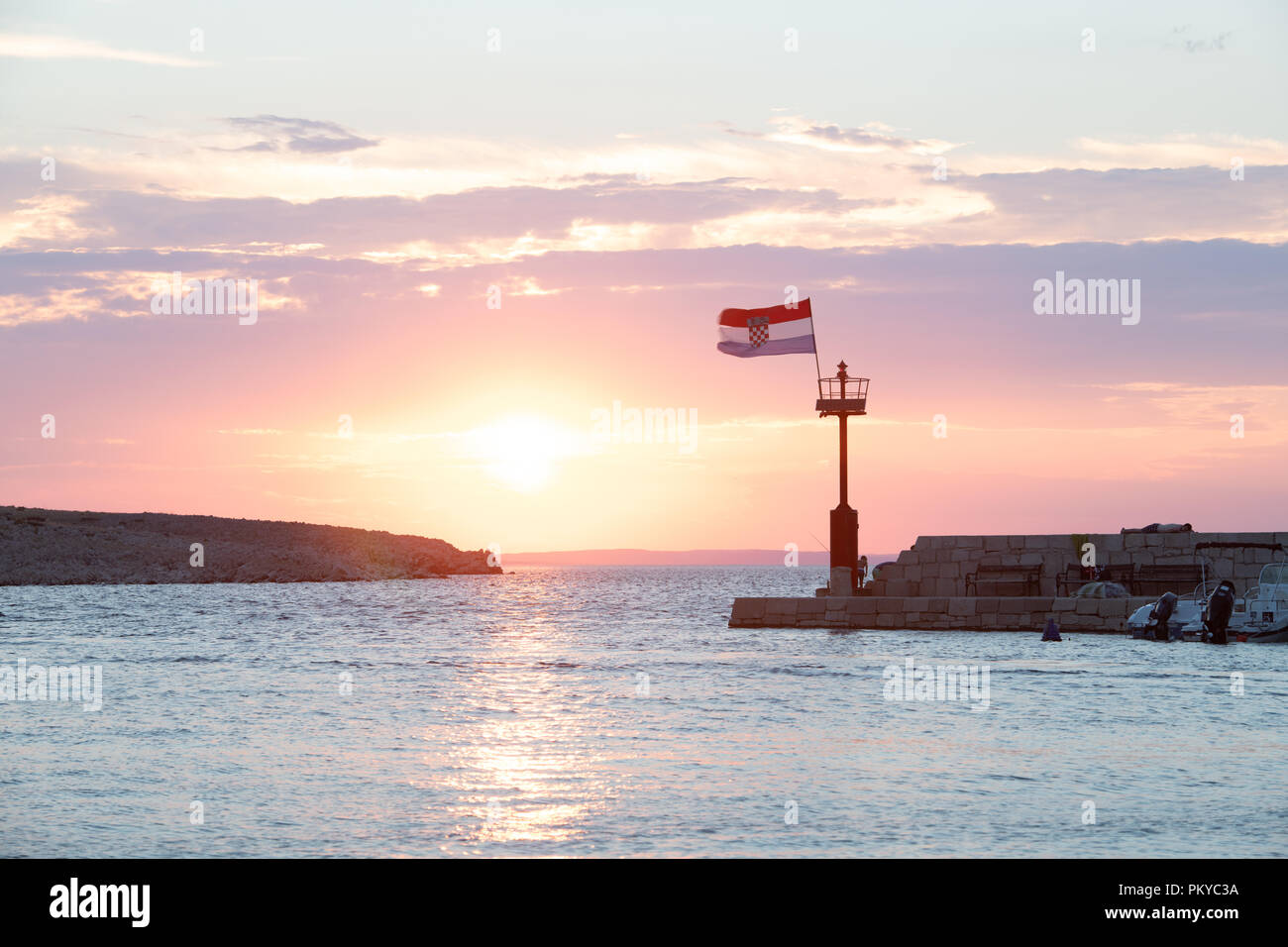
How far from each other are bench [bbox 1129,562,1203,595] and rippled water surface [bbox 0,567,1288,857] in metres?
7.34

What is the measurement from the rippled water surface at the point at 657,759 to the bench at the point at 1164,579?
734 cm

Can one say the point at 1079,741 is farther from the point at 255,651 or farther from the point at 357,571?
the point at 357,571

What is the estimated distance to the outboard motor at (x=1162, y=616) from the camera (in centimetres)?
3350

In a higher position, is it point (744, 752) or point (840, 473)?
point (840, 473)

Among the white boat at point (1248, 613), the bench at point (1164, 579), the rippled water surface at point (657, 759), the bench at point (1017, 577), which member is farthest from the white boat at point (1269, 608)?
the bench at point (1017, 577)

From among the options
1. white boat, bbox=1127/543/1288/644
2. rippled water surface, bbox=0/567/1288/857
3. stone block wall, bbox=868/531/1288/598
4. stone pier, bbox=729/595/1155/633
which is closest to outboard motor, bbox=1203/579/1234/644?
white boat, bbox=1127/543/1288/644

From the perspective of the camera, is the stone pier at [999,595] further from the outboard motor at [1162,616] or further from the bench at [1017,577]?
the outboard motor at [1162,616]

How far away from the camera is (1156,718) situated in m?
18.2

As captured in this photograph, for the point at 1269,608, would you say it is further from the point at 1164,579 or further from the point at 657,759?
the point at 657,759

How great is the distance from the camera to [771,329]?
126ft

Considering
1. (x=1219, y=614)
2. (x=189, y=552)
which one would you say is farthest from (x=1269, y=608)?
(x=189, y=552)

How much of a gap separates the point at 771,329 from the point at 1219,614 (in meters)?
15.0
